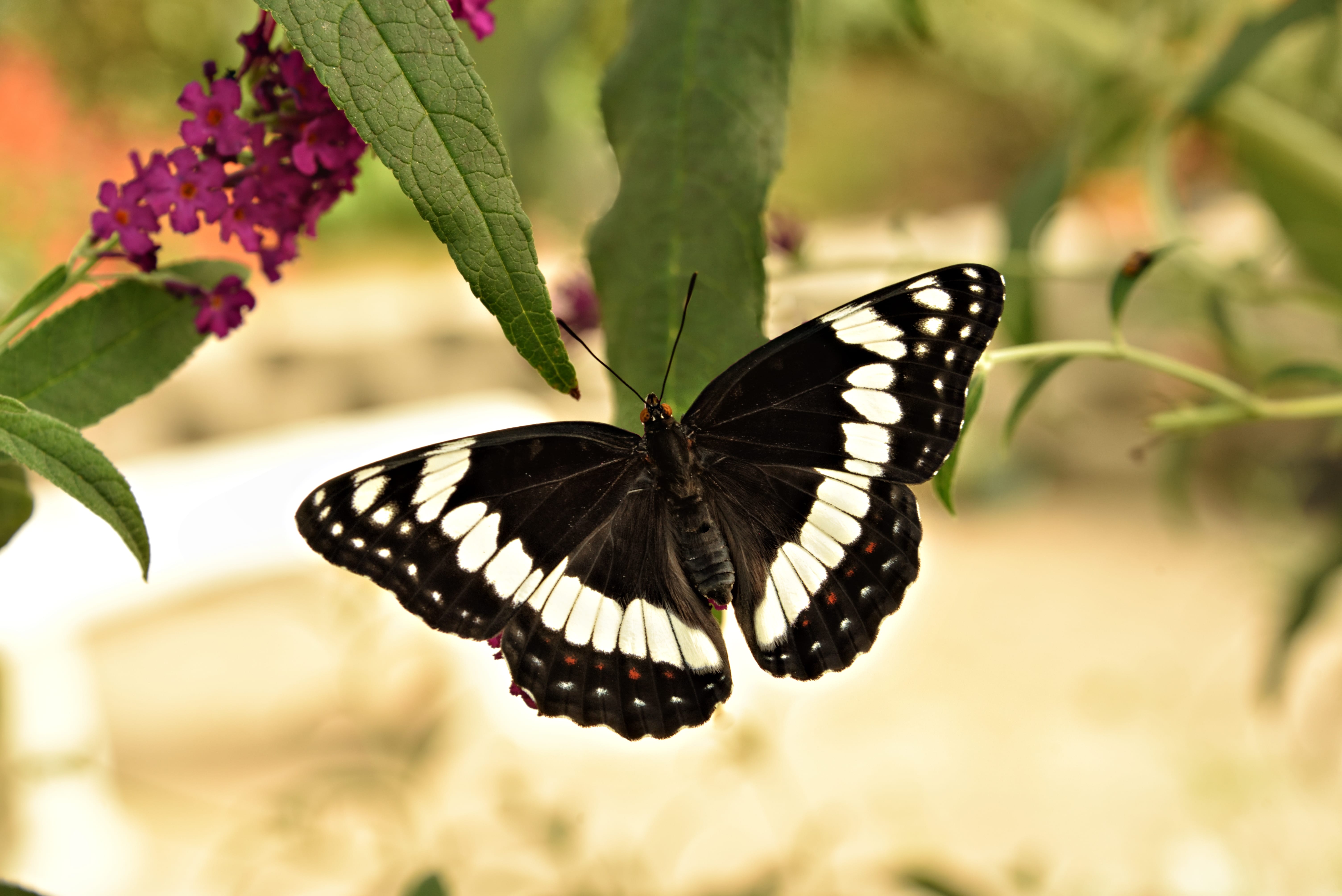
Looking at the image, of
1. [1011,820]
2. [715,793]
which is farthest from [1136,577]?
[715,793]

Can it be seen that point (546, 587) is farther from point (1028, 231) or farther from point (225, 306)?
point (1028, 231)

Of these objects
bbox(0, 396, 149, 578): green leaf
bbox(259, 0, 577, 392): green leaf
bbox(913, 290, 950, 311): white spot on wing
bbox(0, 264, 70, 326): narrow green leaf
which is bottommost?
bbox(0, 396, 149, 578): green leaf

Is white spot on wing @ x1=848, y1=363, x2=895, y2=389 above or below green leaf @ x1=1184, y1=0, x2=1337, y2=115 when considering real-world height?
below

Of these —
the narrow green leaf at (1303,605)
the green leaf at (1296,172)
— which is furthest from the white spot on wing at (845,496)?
the narrow green leaf at (1303,605)

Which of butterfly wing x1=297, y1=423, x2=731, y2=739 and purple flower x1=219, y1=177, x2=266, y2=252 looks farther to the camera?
butterfly wing x1=297, y1=423, x2=731, y2=739

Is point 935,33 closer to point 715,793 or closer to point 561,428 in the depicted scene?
point 561,428

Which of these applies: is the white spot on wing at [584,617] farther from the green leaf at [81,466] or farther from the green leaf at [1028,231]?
the green leaf at [1028,231]

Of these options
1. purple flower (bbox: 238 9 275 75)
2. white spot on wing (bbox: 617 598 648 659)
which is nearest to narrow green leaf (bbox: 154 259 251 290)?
purple flower (bbox: 238 9 275 75)

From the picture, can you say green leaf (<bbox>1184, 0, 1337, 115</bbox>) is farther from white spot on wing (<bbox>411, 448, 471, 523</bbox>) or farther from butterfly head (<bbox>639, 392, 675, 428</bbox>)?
white spot on wing (<bbox>411, 448, 471, 523</bbox>)
